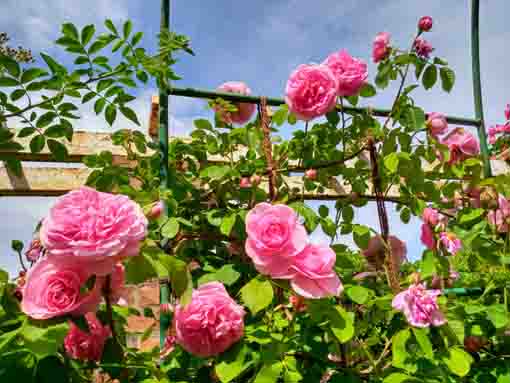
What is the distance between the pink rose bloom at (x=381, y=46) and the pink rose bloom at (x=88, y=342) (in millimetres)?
1147

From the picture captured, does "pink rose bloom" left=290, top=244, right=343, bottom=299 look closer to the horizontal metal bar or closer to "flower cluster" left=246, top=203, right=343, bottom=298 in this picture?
"flower cluster" left=246, top=203, right=343, bottom=298

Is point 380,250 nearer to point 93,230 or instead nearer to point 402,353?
point 402,353

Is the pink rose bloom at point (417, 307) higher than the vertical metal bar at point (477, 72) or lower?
lower

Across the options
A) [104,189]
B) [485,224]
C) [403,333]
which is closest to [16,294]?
[104,189]

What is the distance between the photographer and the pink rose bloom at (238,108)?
156 centimetres

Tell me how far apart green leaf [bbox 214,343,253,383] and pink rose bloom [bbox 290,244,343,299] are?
181 mm

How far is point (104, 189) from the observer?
1.40 metres

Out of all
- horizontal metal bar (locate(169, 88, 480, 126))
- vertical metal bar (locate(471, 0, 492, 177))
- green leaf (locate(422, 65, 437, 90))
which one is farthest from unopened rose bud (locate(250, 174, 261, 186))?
vertical metal bar (locate(471, 0, 492, 177))

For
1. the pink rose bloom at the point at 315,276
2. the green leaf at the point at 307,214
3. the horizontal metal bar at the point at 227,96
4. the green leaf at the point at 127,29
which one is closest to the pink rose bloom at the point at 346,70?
the horizontal metal bar at the point at 227,96

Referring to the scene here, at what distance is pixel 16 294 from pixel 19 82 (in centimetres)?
56

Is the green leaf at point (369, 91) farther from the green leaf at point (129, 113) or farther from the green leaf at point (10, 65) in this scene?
the green leaf at point (10, 65)

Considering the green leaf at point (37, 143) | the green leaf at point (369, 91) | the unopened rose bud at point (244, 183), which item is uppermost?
the green leaf at point (369, 91)

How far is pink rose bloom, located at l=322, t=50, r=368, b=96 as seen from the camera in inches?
51.0

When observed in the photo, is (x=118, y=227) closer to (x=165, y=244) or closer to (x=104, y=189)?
(x=165, y=244)
